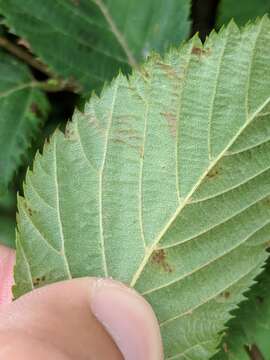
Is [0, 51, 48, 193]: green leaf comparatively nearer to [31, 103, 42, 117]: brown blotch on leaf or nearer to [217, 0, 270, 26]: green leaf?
[31, 103, 42, 117]: brown blotch on leaf

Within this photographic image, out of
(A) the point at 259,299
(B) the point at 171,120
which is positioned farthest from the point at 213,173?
(A) the point at 259,299

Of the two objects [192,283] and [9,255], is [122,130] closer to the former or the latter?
[192,283]

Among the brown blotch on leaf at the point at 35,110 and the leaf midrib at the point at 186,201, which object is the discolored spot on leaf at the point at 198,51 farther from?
the brown blotch on leaf at the point at 35,110

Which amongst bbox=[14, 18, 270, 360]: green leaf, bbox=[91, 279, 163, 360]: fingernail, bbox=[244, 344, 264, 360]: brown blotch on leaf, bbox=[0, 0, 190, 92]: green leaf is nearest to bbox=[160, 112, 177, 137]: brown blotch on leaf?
bbox=[14, 18, 270, 360]: green leaf

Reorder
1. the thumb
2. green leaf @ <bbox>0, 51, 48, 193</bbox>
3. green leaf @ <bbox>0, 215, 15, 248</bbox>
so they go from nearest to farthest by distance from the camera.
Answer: the thumb
green leaf @ <bbox>0, 51, 48, 193</bbox>
green leaf @ <bbox>0, 215, 15, 248</bbox>

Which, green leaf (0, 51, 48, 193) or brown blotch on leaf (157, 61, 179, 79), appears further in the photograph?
green leaf (0, 51, 48, 193)

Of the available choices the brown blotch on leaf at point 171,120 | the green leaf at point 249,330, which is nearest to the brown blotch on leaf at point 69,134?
the brown blotch on leaf at point 171,120

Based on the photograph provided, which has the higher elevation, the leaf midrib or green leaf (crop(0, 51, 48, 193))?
green leaf (crop(0, 51, 48, 193))
